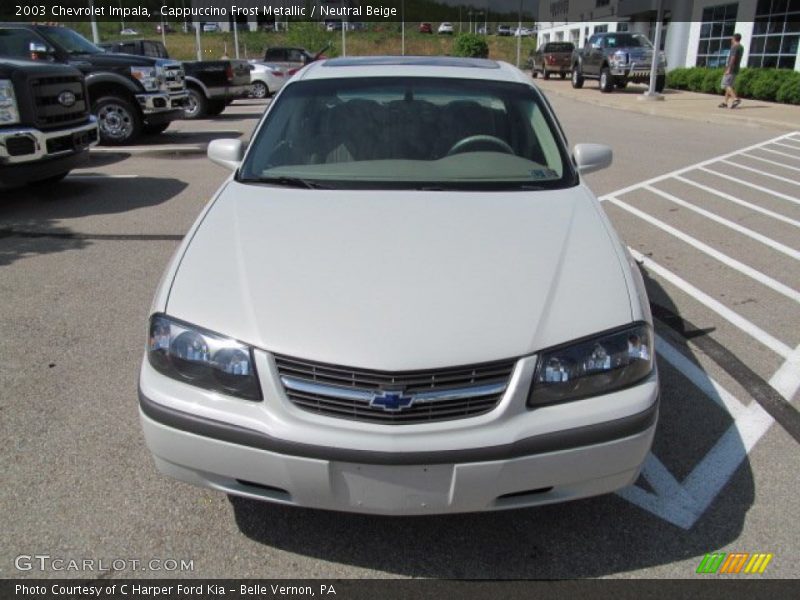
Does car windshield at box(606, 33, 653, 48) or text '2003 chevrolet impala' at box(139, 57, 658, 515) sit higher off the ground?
car windshield at box(606, 33, 653, 48)

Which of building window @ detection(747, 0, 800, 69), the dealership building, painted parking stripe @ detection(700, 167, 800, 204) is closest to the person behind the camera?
painted parking stripe @ detection(700, 167, 800, 204)

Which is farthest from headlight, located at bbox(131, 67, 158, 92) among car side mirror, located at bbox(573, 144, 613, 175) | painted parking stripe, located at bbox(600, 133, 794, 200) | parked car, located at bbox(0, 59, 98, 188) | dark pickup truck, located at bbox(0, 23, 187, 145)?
car side mirror, located at bbox(573, 144, 613, 175)

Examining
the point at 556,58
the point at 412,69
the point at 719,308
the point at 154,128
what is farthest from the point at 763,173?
the point at 556,58

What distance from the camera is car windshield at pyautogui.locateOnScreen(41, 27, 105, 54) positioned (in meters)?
11.3

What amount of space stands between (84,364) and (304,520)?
1931 mm

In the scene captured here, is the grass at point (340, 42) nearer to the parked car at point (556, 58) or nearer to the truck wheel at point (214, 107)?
the parked car at point (556, 58)

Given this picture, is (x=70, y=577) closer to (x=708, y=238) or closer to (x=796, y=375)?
(x=796, y=375)

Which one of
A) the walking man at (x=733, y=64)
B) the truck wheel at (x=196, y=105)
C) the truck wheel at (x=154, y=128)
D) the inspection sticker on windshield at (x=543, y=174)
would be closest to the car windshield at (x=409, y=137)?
the inspection sticker on windshield at (x=543, y=174)

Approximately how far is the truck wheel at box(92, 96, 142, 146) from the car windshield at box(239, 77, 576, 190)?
30.7 feet

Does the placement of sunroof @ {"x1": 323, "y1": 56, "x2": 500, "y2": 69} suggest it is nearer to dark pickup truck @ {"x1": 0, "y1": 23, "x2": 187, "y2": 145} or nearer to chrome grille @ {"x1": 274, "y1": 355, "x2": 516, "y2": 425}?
chrome grille @ {"x1": 274, "y1": 355, "x2": 516, "y2": 425}

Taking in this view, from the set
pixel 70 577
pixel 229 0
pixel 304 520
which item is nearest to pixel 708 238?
pixel 304 520

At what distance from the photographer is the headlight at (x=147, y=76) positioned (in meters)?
11.7

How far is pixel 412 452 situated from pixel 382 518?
69 centimetres

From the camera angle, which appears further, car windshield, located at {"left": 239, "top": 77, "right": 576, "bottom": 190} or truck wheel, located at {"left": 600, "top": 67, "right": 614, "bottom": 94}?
truck wheel, located at {"left": 600, "top": 67, "right": 614, "bottom": 94}
